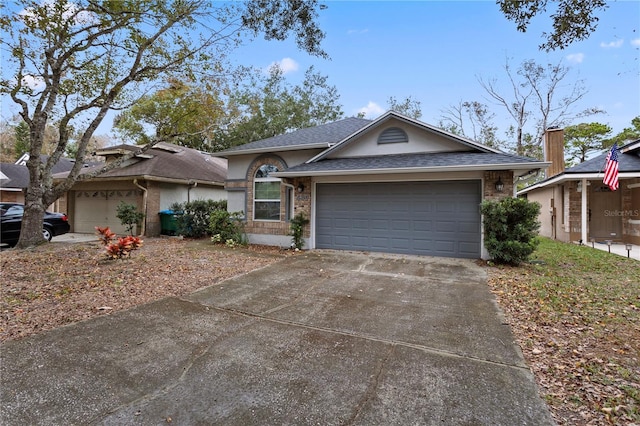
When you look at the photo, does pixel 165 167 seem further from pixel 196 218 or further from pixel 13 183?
pixel 13 183

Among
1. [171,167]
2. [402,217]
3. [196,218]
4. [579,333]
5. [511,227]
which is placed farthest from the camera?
[171,167]

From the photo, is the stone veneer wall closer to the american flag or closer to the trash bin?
the trash bin

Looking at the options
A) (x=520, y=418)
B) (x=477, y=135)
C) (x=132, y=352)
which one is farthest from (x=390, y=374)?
(x=477, y=135)

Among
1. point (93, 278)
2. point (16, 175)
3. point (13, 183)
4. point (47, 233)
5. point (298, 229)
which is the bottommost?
point (93, 278)

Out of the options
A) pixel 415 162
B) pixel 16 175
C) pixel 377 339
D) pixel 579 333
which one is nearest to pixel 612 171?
pixel 415 162

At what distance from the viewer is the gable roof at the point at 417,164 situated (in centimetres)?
748

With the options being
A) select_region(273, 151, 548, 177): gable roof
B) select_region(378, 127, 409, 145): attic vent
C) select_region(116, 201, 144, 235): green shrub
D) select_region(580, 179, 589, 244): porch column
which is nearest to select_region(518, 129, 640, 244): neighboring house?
select_region(580, 179, 589, 244): porch column

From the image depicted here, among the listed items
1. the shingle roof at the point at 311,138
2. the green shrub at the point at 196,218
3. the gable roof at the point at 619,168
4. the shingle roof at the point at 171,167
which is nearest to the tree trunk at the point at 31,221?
the shingle roof at the point at 171,167

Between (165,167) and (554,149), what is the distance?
17.7m

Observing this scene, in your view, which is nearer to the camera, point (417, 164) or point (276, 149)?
point (417, 164)

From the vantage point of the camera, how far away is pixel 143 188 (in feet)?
41.7

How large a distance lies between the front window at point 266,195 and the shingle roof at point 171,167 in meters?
3.36

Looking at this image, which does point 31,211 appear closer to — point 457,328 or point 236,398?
point 236,398

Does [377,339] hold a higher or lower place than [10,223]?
lower
